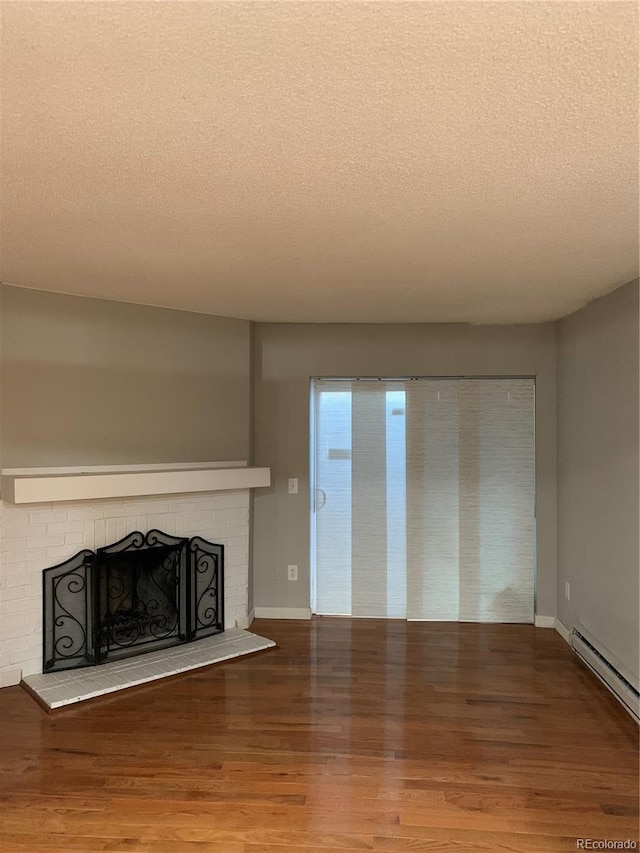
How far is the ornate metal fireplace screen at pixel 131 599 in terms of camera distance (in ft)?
11.5

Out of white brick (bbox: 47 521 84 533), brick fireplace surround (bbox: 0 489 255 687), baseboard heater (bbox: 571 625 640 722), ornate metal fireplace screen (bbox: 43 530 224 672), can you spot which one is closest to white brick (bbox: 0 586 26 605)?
brick fireplace surround (bbox: 0 489 255 687)

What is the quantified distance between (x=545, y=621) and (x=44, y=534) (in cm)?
358

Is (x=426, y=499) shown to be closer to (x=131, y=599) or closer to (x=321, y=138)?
(x=131, y=599)

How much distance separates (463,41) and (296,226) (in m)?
1.20

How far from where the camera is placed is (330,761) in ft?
8.55

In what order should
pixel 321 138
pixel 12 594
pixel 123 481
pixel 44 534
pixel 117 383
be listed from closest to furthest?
1. pixel 321 138
2. pixel 12 594
3. pixel 44 534
4. pixel 123 481
5. pixel 117 383

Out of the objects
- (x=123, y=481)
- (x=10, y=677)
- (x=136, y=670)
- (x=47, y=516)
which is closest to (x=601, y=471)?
(x=123, y=481)

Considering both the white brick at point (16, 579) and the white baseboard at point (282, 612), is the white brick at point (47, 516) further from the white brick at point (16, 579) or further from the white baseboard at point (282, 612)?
the white baseboard at point (282, 612)

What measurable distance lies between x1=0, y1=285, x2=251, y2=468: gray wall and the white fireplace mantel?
69 mm

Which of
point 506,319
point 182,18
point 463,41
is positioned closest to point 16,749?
point 182,18

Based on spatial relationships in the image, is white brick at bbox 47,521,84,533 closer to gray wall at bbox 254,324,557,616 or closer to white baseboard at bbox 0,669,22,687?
white baseboard at bbox 0,669,22,687

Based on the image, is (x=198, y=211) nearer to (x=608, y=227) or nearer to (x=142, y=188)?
(x=142, y=188)

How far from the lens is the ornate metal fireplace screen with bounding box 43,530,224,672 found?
3.51 metres

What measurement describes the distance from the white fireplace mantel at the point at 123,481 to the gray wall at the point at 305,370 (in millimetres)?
386
